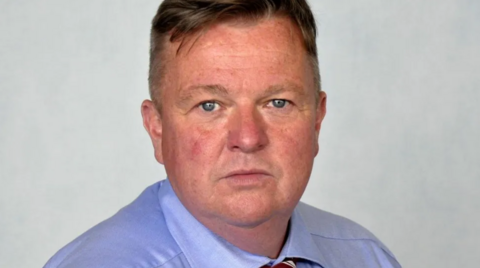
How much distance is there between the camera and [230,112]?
3.10 m

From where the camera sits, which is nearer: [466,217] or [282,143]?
[282,143]

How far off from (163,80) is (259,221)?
23.2 inches

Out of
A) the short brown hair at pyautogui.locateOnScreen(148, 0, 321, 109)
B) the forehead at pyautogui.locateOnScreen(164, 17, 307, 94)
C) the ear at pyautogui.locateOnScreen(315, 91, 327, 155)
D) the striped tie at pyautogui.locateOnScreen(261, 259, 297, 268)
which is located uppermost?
the short brown hair at pyautogui.locateOnScreen(148, 0, 321, 109)

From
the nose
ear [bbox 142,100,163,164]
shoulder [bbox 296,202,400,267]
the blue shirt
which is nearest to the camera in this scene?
the nose

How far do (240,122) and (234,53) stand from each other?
0.22 m

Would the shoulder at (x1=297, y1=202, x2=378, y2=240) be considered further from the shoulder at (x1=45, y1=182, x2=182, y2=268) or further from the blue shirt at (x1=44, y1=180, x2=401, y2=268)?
the shoulder at (x1=45, y1=182, x2=182, y2=268)

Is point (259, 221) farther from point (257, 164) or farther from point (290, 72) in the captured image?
point (290, 72)

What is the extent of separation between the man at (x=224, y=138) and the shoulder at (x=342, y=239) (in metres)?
0.36

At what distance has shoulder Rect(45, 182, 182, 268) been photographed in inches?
122

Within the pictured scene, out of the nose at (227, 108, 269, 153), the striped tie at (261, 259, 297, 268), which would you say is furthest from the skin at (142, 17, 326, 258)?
the striped tie at (261, 259, 297, 268)

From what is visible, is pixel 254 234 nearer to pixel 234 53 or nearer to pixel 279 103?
pixel 279 103

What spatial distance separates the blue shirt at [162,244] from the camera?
10.2ft

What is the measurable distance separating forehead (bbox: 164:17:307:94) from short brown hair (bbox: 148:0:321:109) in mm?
26

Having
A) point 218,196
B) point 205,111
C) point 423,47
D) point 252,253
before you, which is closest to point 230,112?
point 205,111
